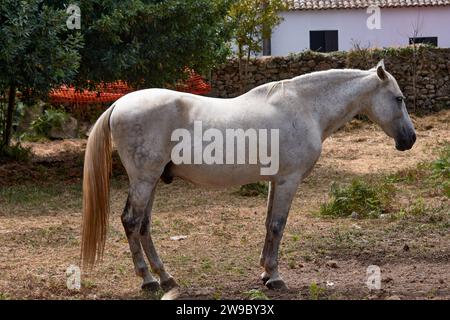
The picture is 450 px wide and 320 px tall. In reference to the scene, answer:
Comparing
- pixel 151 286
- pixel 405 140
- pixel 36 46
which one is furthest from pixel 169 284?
pixel 36 46

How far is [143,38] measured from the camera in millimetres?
13938

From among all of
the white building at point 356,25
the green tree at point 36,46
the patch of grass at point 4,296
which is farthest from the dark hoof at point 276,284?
the white building at point 356,25

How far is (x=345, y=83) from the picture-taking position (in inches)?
294

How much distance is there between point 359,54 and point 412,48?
1.37m

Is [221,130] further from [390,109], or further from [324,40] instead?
[324,40]

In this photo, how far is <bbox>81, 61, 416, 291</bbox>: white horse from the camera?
6910 millimetres

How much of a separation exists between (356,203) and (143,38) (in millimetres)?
4718

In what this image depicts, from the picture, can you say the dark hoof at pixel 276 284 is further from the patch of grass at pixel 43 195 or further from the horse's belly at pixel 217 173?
the patch of grass at pixel 43 195

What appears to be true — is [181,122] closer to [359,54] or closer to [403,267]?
[403,267]

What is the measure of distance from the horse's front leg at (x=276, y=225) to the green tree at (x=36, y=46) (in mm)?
6237

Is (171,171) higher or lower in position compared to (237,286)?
higher

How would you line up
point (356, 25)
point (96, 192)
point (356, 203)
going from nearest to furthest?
point (96, 192) < point (356, 203) < point (356, 25)

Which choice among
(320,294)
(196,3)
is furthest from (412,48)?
(320,294)

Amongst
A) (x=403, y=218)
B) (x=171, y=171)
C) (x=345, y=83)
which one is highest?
(x=345, y=83)
